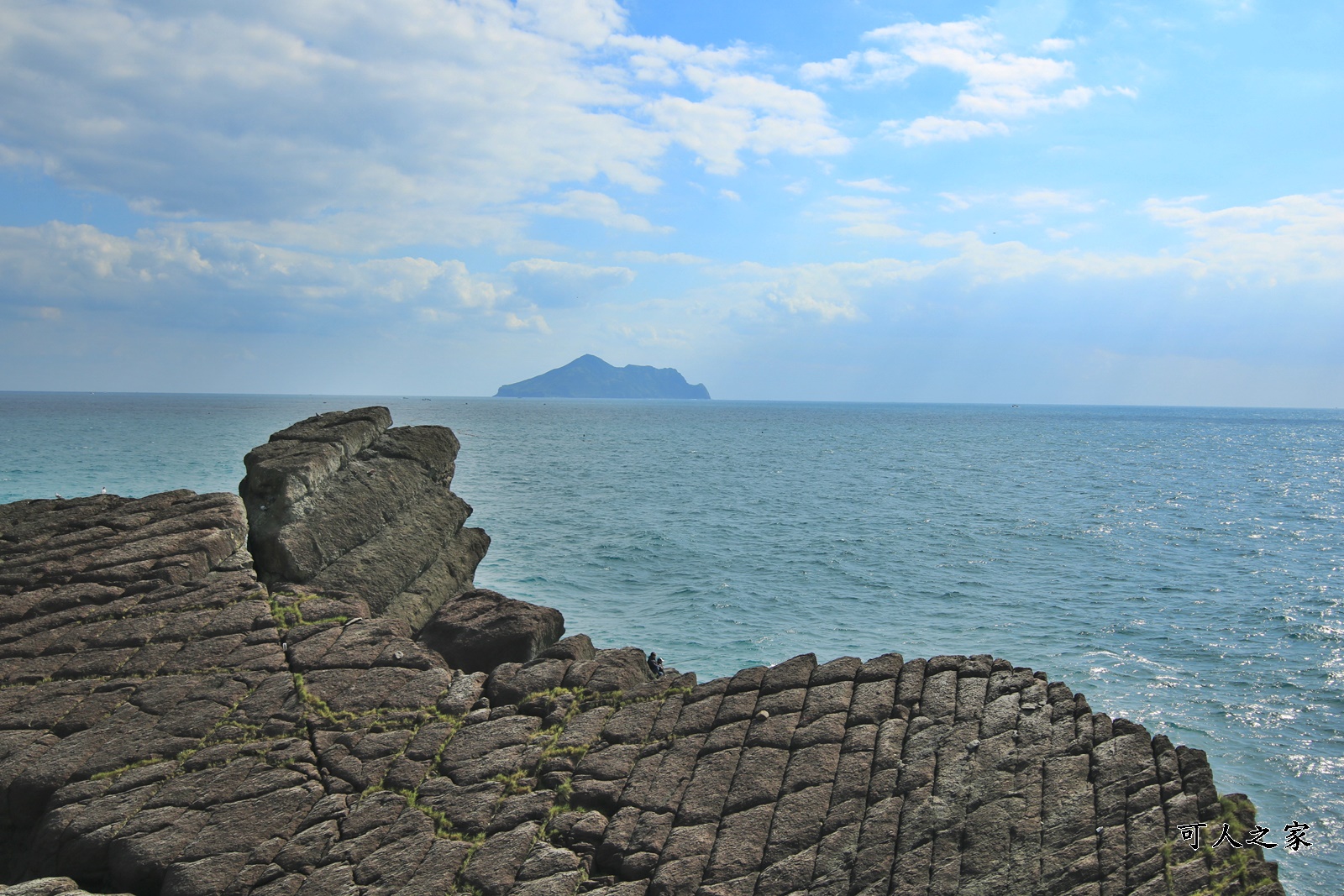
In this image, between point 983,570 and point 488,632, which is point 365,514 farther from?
point 983,570

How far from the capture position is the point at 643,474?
256ft

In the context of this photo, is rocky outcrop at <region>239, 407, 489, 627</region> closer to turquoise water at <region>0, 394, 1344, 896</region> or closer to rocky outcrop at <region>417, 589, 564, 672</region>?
rocky outcrop at <region>417, 589, 564, 672</region>

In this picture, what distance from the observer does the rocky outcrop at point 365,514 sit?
1842 cm

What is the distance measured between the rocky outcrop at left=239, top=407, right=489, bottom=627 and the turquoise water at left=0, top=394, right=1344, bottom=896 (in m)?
7.42

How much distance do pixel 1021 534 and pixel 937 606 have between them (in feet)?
58.7

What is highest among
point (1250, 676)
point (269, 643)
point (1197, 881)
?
point (269, 643)

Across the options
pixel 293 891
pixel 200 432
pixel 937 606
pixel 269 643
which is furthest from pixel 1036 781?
pixel 200 432

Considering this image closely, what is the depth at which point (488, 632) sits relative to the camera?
17.2m

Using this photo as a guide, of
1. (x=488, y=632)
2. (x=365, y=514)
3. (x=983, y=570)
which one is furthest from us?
(x=983, y=570)

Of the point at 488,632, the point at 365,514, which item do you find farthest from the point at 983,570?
the point at 365,514

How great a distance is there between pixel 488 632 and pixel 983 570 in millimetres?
26930

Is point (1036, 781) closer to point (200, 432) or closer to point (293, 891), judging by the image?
point (293, 891)

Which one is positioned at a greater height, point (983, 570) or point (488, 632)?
point (488, 632)

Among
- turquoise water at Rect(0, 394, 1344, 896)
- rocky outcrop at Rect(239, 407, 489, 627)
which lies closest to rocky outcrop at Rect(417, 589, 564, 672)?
rocky outcrop at Rect(239, 407, 489, 627)
